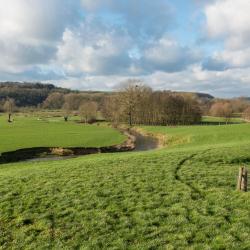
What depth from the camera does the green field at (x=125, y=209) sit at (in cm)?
1252

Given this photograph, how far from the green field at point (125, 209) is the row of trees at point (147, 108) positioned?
295 feet

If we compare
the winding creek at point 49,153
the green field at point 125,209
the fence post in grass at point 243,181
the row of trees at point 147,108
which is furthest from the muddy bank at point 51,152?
the row of trees at point 147,108

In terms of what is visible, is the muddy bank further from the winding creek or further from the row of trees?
the row of trees

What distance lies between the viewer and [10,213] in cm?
1550

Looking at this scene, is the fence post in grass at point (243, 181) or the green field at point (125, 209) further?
the fence post in grass at point (243, 181)

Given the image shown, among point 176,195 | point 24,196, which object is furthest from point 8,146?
point 176,195

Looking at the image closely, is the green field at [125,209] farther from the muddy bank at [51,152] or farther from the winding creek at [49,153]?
Answer: the muddy bank at [51,152]

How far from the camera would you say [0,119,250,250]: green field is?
1252 centimetres

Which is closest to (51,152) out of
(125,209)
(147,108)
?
(125,209)

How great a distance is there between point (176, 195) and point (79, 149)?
35.1m

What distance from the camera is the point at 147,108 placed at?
115375mm

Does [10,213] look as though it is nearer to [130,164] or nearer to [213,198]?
[213,198]

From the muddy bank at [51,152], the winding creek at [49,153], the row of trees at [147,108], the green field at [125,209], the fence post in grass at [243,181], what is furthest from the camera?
the row of trees at [147,108]

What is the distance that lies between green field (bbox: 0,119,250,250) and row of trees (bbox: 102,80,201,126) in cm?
8984
